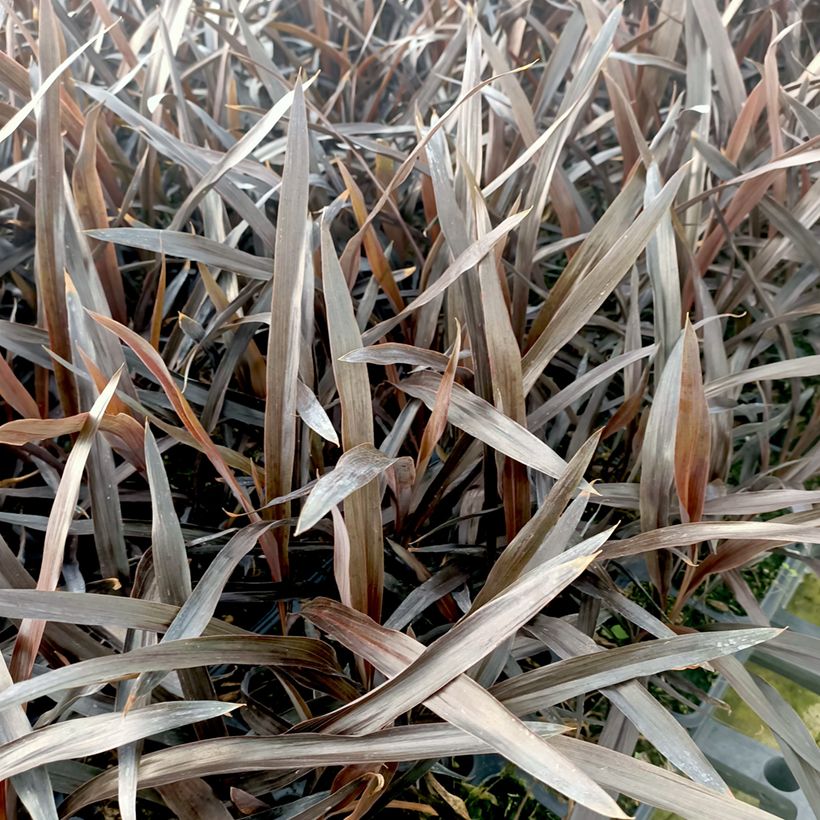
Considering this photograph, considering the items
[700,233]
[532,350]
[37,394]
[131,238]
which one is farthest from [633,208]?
[37,394]

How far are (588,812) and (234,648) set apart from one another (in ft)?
0.76

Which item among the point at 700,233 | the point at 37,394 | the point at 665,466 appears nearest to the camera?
the point at 665,466

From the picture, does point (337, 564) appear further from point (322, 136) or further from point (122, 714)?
point (322, 136)

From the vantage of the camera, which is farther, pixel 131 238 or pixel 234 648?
pixel 131 238

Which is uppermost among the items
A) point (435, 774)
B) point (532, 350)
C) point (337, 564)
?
point (532, 350)

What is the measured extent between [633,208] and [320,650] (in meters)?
0.39

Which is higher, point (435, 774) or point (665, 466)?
point (665, 466)

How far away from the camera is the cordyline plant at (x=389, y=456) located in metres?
0.39

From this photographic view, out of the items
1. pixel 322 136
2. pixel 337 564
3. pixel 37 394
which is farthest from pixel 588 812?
pixel 322 136

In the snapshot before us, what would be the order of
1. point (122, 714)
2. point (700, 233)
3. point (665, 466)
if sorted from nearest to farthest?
point (122, 714)
point (665, 466)
point (700, 233)

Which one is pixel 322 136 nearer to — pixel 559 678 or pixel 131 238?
pixel 131 238

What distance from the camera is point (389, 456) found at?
514 mm

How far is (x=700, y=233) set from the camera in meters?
0.78

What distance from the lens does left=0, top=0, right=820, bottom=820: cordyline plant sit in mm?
386
